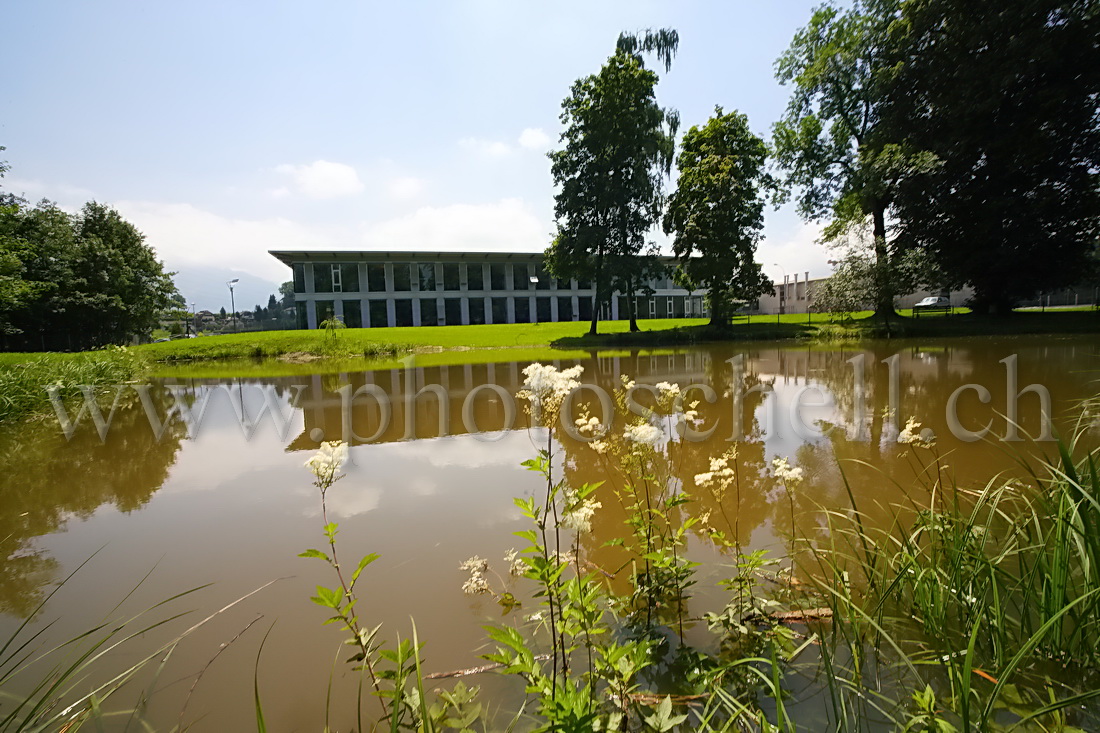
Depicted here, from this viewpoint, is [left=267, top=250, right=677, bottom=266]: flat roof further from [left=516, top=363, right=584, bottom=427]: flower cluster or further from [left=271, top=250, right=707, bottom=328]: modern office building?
[left=516, top=363, right=584, bottom=427]: flower cluster

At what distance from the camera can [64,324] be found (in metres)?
29.4

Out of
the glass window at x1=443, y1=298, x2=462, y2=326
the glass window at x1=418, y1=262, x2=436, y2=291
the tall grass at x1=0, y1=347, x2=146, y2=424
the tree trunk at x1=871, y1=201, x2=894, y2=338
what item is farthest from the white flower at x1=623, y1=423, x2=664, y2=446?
the glass window at x1=418, y1=262, x2=436, y2=291

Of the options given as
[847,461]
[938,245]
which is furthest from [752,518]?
[938,245]

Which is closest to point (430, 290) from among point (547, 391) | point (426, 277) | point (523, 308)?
point (426, 277)

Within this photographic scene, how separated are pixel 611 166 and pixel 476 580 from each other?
2390 cm

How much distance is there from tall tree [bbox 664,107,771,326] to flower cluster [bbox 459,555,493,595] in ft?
73.1

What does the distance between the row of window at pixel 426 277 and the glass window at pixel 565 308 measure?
1008 mm

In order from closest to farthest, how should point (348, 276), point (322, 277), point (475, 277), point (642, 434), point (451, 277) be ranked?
point (642, 434)
point (322, 277)
point (348, 276)
point (451, 277)
point (475, 277)

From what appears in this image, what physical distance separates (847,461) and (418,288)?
37483 mm

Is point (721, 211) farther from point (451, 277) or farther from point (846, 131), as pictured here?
point (451, 277)

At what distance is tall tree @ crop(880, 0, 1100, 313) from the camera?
18.3 meters

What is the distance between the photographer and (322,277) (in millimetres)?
37156

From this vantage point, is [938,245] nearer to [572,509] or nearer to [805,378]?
[805,378]

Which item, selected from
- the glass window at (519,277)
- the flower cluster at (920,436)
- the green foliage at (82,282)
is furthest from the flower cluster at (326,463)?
the glass window at (519,277)
